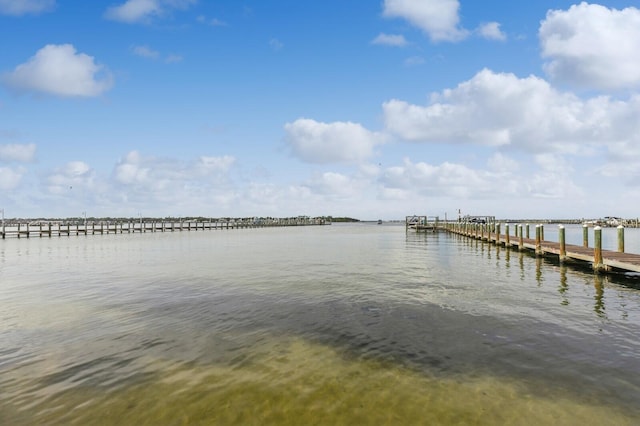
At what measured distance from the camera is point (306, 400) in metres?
6.14

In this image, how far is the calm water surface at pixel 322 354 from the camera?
19.1ft

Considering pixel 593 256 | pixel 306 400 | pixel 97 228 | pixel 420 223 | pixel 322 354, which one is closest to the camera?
pixel 306 400

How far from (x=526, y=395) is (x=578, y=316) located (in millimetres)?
6496

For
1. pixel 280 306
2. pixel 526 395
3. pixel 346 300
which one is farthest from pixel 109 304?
pixel 526 395

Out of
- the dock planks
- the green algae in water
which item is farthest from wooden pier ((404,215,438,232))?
the green algae in water

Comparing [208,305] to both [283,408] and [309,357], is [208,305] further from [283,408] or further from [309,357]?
[283,408]

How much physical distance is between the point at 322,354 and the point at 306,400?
6.79 ft

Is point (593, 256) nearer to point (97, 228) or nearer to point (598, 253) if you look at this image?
point (598, 253)

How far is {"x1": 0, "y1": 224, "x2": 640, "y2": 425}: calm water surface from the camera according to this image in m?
5.82

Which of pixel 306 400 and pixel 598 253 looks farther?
pixel 598 253

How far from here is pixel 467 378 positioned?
6855 millimetres

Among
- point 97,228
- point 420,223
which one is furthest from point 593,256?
point 97,228

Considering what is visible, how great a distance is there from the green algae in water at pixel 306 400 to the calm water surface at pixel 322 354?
1.2 inches

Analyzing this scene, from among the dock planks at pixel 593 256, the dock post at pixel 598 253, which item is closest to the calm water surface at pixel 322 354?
the dock planks at pixel 593 256
